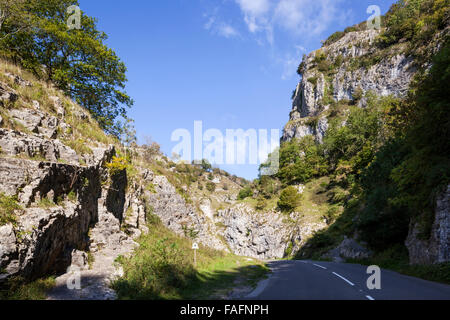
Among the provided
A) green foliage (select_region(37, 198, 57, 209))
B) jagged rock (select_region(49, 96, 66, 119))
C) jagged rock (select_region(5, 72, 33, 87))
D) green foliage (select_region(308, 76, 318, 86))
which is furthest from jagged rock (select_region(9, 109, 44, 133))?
green foliage (select_region(308, 76, 318, 86))

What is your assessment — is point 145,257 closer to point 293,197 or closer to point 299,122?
point 293,197

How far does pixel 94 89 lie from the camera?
2019 centimetres

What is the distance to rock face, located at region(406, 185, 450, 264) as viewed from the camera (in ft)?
36.3

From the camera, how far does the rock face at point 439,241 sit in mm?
11055

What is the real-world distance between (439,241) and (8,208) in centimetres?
1786

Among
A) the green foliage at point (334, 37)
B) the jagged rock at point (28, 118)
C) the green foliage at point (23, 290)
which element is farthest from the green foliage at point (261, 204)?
the green foliage at point (334, 37)

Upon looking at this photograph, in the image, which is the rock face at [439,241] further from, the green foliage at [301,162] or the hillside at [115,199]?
the green foliage at [301,162]

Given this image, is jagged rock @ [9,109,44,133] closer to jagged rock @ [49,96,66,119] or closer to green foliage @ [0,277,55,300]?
jagged rock @ [49,96,66,119]

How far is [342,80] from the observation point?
79125 mm

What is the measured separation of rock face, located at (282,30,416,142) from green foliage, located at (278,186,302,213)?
92.8ft

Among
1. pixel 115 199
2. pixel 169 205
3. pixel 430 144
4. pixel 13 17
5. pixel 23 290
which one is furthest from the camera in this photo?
pixel 169 205

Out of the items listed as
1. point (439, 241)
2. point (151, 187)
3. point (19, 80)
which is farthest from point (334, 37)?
point (19, 80)

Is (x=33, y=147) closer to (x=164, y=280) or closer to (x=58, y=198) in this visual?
(x=58, y=198)
